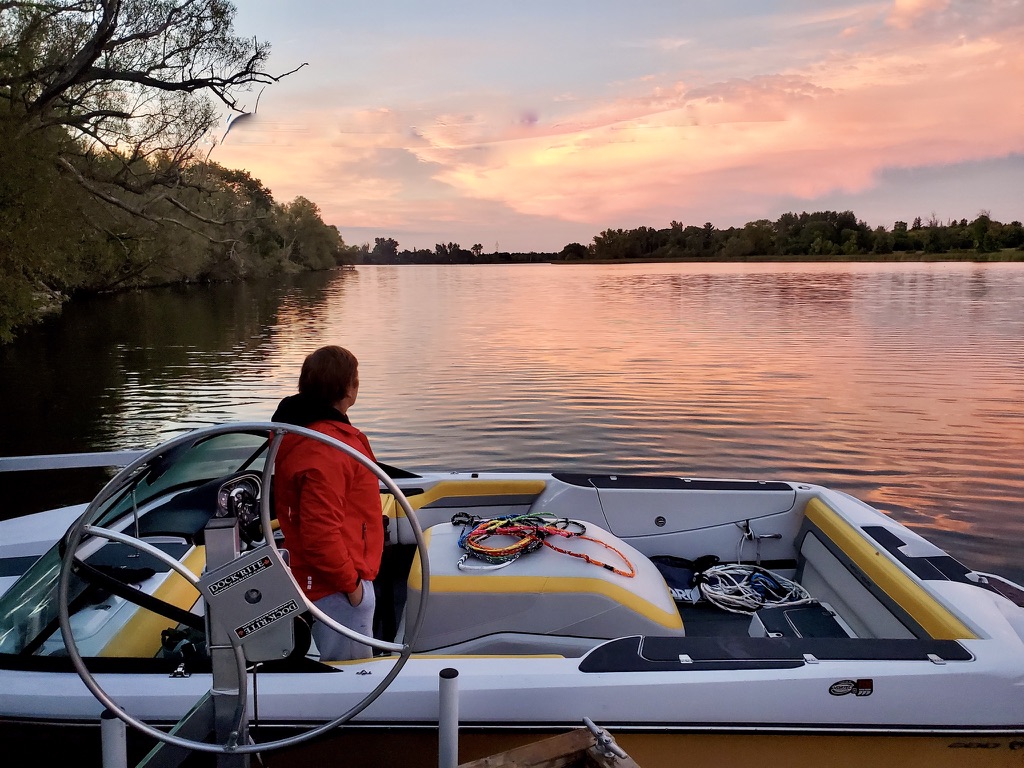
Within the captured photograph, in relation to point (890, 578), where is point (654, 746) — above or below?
below

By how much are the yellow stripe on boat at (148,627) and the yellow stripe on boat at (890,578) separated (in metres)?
2.69

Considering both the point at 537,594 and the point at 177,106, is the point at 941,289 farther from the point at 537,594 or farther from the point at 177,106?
the point at 537,594

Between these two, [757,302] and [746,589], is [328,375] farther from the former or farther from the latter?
[757,302]

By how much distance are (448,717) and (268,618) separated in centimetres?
62

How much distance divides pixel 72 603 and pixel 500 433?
25.4ft

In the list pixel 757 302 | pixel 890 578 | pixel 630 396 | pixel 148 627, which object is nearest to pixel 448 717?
pixel 148 627

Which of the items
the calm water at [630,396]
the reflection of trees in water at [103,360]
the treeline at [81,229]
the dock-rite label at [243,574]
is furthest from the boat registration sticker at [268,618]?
the treeline at [81,229]

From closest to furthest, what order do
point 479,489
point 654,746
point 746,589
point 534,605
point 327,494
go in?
point 327,494, point 654,746, point 534,605, point 746,589, point 479,489

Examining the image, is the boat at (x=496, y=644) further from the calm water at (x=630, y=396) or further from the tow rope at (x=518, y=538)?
the calm water at (x=630, y=396)

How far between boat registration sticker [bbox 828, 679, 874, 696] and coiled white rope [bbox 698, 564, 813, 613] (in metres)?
1.05

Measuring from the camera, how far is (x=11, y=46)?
15055 mm

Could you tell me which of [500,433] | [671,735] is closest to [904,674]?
[671,735]

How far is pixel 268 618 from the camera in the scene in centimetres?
172

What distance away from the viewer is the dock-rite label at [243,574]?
1677 mm
